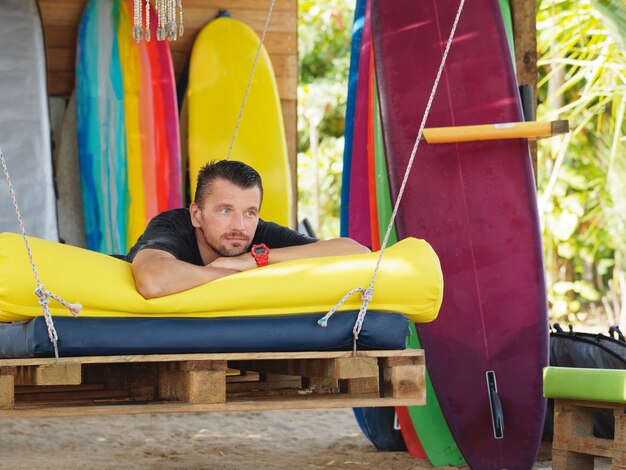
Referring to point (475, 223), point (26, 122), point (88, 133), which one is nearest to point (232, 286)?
point (475, 223)

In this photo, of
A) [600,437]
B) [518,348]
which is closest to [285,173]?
[518,348]

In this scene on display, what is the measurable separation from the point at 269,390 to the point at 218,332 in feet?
2.14

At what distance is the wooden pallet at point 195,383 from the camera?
2527 mm

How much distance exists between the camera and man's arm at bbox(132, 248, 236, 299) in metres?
2.59

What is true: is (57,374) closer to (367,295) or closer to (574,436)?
(367,295)

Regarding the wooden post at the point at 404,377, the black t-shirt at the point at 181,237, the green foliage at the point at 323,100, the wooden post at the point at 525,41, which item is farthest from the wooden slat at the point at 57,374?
the green foliage at the point at 323,100

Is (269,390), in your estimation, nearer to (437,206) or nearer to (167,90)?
(437,206)

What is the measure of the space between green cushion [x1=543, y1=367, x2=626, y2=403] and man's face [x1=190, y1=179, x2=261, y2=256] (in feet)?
4.25

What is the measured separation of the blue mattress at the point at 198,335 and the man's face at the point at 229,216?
1.39 ft

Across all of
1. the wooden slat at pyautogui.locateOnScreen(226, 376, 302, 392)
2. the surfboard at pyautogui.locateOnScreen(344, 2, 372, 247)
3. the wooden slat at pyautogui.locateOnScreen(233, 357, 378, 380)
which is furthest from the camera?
the surfboard at pyautogui.locateOnScreen(344, 2, 372, 247)

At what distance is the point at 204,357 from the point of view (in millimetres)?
2572

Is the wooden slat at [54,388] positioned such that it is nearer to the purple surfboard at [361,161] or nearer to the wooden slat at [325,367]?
the wooden slat at [325,367]

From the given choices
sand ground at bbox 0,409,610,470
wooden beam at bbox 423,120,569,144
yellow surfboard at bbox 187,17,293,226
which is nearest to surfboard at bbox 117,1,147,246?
yellow surfboard at bbox 187,17,293,226

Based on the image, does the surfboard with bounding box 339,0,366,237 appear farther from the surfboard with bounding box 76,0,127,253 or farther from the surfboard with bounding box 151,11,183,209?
the surfboard with bounding box 76,0,127,253
